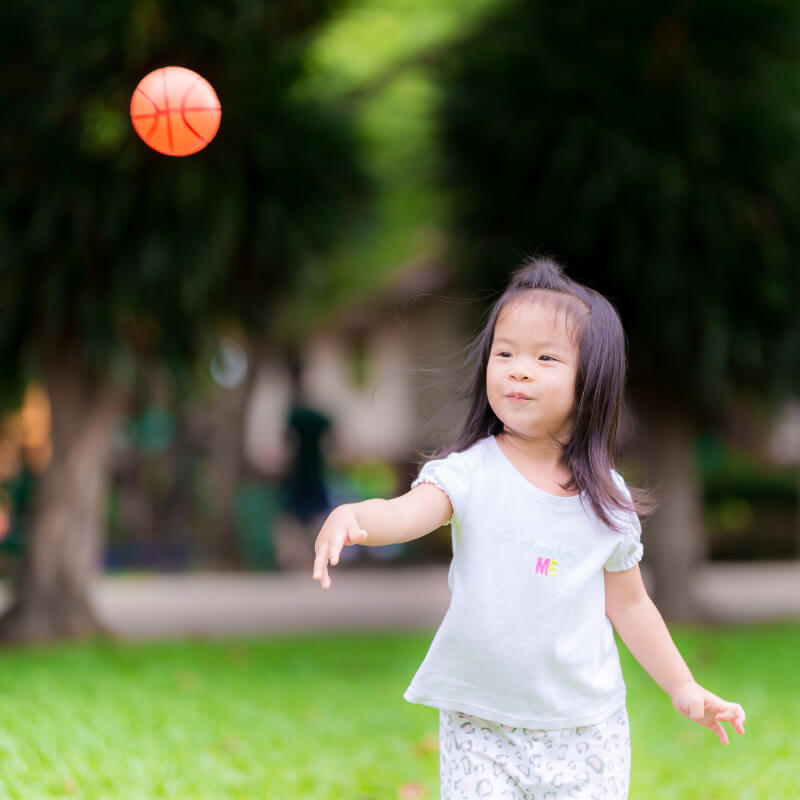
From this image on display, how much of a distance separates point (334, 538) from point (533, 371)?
1.95 feet

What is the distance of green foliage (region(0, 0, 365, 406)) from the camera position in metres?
6.27

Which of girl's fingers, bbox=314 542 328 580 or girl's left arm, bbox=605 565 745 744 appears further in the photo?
girl's left arm, bbox=605 565 745 744

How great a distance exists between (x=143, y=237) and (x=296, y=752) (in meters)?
3.49

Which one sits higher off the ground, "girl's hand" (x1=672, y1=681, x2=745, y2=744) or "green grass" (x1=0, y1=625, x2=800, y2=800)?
"girl's hand" (x1=672, y1=681, x2=745, y2=744)

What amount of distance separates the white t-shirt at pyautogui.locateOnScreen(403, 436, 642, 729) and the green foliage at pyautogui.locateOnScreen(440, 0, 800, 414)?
5.03 meters

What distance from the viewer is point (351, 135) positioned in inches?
271

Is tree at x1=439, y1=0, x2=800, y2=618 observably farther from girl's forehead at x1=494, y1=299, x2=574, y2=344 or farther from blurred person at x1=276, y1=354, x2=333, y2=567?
blurred person at x1=276, y1=354, x2=333, y2=567

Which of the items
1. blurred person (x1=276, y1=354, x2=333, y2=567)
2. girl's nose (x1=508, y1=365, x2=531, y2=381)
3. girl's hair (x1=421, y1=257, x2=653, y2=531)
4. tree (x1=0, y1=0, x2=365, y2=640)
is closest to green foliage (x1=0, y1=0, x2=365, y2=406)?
tree (x1=0, y1=0, x2=365, y2=640)

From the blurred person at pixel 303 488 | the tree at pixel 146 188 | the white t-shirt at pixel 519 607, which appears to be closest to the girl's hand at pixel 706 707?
the white t-shirt at pixel 519 607

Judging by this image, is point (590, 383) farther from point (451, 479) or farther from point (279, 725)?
point (279, 725)

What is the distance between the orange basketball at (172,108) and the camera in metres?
3.19

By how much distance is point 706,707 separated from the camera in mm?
2291

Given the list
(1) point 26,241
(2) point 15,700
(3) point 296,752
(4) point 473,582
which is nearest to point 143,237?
(1) point 26,241

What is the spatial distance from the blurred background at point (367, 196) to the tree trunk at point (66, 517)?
2cm
